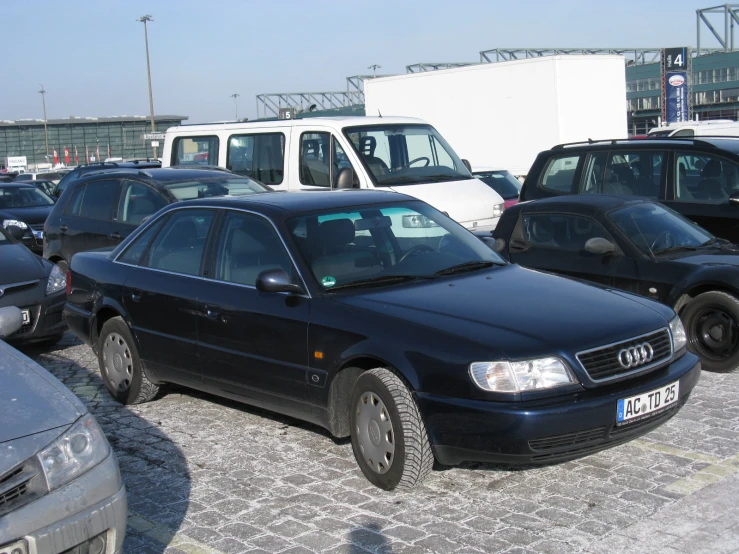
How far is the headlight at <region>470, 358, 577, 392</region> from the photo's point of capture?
4.45m

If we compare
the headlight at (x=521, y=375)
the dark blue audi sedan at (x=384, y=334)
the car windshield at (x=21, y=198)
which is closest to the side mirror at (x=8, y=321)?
the dark blue audi sedan at (x=384, y=334)

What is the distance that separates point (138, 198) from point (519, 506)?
22.7 ft

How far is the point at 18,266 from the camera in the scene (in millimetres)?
8758

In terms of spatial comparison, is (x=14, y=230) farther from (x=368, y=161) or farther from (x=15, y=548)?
(x=15, y=548)

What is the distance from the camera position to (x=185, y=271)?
20.7 feet

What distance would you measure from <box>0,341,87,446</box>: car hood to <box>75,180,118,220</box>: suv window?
263 inches

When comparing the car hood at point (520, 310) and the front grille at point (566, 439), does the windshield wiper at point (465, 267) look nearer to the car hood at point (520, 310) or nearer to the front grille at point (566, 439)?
the car hood at point (520, 310)

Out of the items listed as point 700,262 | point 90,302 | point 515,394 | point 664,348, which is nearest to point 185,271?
point 90,302

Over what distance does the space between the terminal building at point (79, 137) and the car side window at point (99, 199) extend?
280 ft

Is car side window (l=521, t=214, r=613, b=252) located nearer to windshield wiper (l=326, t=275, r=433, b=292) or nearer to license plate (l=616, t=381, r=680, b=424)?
windshield wiper (l=326, t=275, r=433, b=292)

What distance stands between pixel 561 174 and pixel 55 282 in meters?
A: 5.58

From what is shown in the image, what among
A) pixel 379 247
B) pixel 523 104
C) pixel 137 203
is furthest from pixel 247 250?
pixel 523 104

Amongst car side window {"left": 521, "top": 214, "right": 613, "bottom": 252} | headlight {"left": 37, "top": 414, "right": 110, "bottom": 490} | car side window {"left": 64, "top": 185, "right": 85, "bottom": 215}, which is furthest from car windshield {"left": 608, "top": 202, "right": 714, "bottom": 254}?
car side window {"left": 64, "top": 185, "right": 85, "bottom": 215}

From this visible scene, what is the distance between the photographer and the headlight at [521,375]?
14.6 ft
